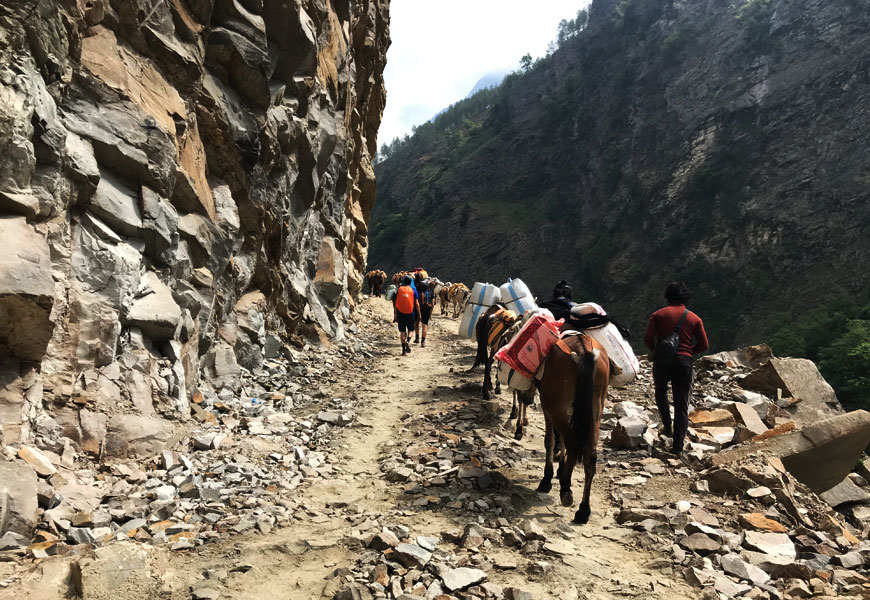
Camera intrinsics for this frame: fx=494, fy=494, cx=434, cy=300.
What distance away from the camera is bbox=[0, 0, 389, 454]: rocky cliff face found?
15.0 feet

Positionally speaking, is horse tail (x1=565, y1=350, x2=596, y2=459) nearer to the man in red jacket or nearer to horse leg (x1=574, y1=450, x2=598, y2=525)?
horse leg (x1=574, y1=450, x2=598, y2=525)

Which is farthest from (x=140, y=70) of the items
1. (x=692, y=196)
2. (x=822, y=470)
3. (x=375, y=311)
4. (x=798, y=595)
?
(x=692, y=196)

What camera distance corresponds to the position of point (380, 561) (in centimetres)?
371

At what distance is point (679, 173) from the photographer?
2242 inches

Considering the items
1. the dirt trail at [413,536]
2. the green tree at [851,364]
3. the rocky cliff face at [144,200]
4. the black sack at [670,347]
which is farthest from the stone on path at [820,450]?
the green tree at [851,364]

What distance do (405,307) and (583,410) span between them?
29.5ft

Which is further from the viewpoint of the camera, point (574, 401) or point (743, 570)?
point (574, 401)

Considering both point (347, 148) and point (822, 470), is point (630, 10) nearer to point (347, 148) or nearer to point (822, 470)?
point (347, 148)

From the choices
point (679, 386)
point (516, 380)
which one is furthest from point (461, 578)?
point (679, 386)

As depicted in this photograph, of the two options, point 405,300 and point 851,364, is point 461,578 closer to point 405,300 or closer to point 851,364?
point 405,300

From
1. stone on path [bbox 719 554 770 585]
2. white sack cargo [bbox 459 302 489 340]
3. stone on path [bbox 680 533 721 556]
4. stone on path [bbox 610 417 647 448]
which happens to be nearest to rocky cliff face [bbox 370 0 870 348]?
white sack cargo [bbox 459 302 489 340]

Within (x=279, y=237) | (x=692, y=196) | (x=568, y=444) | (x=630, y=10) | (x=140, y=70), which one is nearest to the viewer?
(x=568, y=444)

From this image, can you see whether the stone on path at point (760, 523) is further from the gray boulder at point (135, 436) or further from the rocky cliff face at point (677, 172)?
the rocky cliff face at point (677, 172)

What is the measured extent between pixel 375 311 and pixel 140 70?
19.2m
